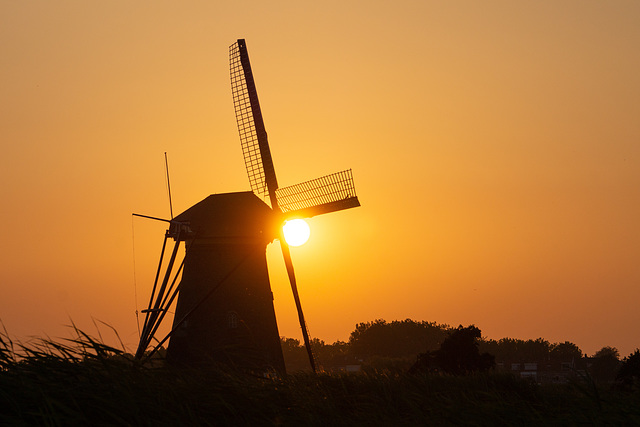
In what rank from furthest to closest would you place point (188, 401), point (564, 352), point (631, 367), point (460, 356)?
point (564, 352) → point (460, 356) → point (631, 367) → point (188, 401)

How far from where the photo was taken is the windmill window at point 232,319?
28719mm

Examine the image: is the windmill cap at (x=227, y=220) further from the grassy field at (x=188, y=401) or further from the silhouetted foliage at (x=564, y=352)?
the silhouetted foliage at (x=564, y=352)

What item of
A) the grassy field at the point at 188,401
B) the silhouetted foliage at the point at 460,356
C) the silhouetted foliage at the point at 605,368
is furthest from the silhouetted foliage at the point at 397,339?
the grassy field at the point at 188,401

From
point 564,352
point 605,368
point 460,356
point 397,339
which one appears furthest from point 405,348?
point 460,356

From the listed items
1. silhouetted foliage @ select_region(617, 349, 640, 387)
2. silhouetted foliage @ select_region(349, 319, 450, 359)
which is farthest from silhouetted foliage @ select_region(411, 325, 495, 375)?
silhouetted foliage @ select_region(349, 319, 450, 359)

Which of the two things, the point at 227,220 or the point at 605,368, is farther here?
the point at 605,368

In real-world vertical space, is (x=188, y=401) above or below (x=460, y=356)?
below

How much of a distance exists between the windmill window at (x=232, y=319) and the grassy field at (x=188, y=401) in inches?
523

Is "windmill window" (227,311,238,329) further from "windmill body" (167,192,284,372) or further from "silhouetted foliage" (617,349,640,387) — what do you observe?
"silhouetted foliage" (617,349,640,387)

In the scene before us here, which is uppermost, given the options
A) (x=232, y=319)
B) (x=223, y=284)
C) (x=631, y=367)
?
(x=223, y=284)

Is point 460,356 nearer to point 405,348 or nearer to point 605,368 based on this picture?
point 605,368

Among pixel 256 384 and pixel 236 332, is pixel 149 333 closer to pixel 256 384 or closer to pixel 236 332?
pixel 236 332

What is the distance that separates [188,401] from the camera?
12875mm

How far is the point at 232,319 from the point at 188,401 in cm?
1591
